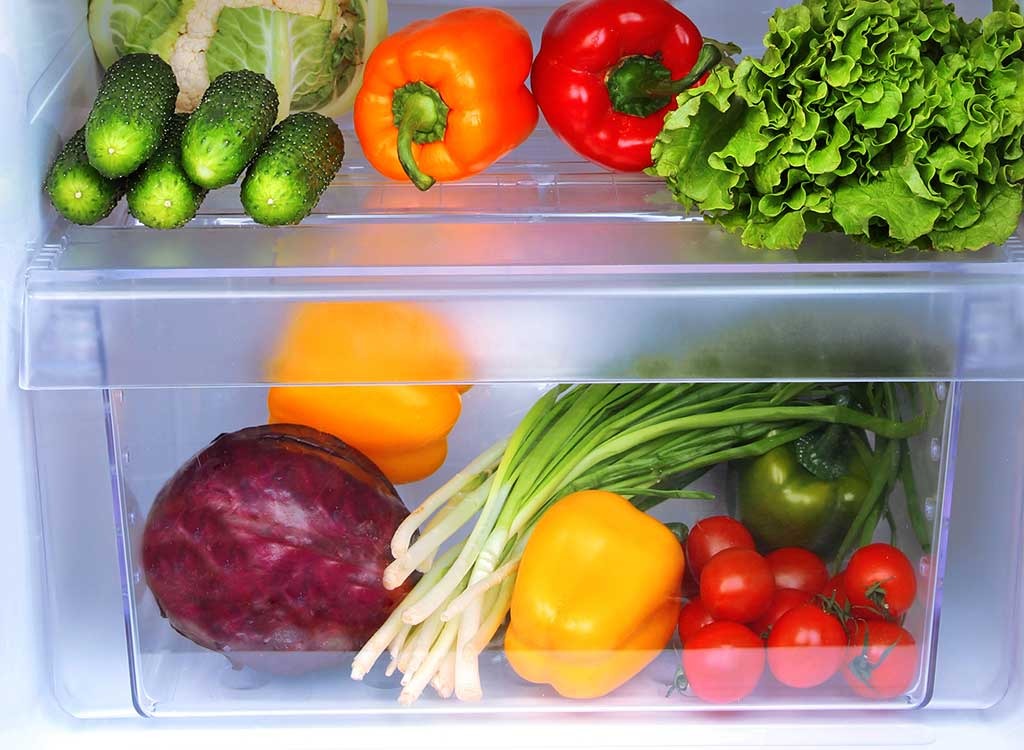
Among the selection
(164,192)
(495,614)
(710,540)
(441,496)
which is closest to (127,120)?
(164,192)

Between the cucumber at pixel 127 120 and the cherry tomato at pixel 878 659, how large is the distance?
806mm

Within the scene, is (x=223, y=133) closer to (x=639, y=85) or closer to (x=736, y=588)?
(x=639, y=85)

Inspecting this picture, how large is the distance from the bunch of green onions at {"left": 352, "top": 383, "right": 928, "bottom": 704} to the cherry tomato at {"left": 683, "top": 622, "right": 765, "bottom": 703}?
140mm

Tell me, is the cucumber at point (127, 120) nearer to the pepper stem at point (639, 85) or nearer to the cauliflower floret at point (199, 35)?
the cauliflower floret at point (199, 35)

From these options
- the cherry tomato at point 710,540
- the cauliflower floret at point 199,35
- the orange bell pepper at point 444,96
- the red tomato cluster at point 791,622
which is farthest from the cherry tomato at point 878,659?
the cauliflower floret at point 199,35

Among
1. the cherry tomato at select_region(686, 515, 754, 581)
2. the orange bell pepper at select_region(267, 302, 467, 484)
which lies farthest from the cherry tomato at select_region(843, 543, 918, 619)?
the orange bell pepper at select_region(267, 302, 467, 484)


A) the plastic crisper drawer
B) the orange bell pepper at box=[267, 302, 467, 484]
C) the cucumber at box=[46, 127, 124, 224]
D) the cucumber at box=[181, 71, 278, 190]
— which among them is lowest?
the plastic crisper drawer

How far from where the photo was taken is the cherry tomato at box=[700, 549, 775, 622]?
1.12 meters

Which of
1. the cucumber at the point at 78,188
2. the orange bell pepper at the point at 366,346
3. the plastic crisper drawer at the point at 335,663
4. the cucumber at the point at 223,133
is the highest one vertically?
the cucumber at the point at 223,133

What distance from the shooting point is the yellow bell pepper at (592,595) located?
3.60ft

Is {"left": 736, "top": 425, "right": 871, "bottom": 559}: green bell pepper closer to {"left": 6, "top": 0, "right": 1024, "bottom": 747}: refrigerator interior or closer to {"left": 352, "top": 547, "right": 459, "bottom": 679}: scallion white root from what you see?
{"left": 6, "top": 0, "right": 1024, "bottom": 747}: refrigerator interior

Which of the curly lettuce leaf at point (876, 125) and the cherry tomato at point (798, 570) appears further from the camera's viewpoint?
the cherry tomato at point (798, 570)

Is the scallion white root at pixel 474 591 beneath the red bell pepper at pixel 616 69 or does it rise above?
beneath

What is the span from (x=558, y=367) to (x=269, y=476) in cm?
31
